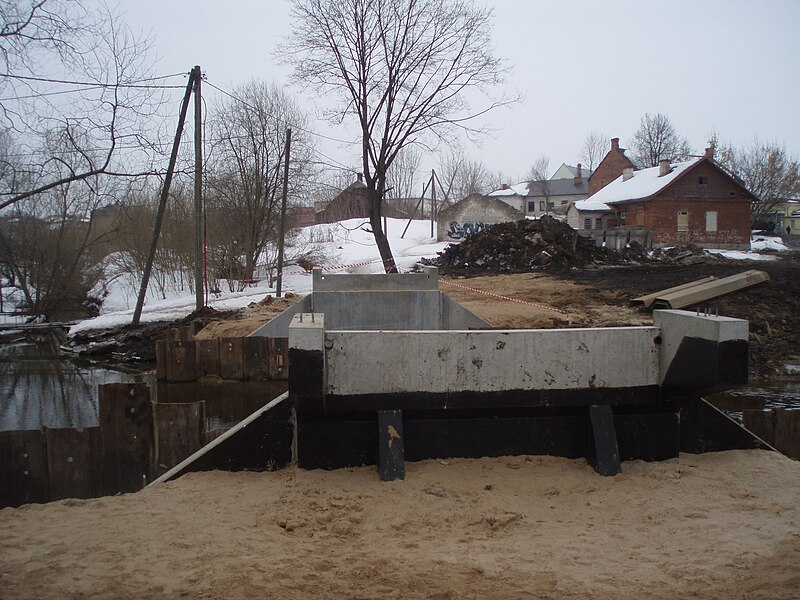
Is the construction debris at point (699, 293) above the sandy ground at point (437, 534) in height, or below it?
above

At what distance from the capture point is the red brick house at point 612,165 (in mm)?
65000

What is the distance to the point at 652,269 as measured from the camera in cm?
2858

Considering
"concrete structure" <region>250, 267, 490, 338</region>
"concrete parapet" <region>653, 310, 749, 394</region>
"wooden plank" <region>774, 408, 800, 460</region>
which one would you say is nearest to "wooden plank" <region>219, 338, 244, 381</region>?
"concrete structure" <region>250, 267, 490, 338</region>

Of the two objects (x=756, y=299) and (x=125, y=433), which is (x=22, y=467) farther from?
(x=756, y=299)

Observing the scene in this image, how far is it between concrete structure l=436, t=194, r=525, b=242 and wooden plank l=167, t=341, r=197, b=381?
36508 mm

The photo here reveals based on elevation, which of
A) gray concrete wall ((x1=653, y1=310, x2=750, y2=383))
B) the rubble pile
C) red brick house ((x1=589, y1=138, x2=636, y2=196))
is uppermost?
red brick house ((x1=589, y1=138, x2=636, y2=196))

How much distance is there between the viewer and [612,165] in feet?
219

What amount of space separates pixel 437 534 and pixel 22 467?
4182 mm

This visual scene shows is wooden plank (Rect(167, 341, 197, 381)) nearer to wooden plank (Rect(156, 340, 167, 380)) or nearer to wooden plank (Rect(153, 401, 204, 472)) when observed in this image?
wooden plank (Rect(156, 340, 167, 380))

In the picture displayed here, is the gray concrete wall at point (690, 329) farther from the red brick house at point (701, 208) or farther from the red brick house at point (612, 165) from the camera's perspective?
the red brick house at point (612, 165)

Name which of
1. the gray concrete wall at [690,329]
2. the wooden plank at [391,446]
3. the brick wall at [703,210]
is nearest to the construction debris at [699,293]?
the gray concrete wall at [690,329]

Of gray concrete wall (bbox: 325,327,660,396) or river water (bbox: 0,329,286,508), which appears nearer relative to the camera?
gray concrete wall (bbox: 325,327,660,396)

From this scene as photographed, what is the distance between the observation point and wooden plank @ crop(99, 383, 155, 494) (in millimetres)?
6137

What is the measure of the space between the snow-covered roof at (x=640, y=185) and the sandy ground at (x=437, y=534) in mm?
43728
